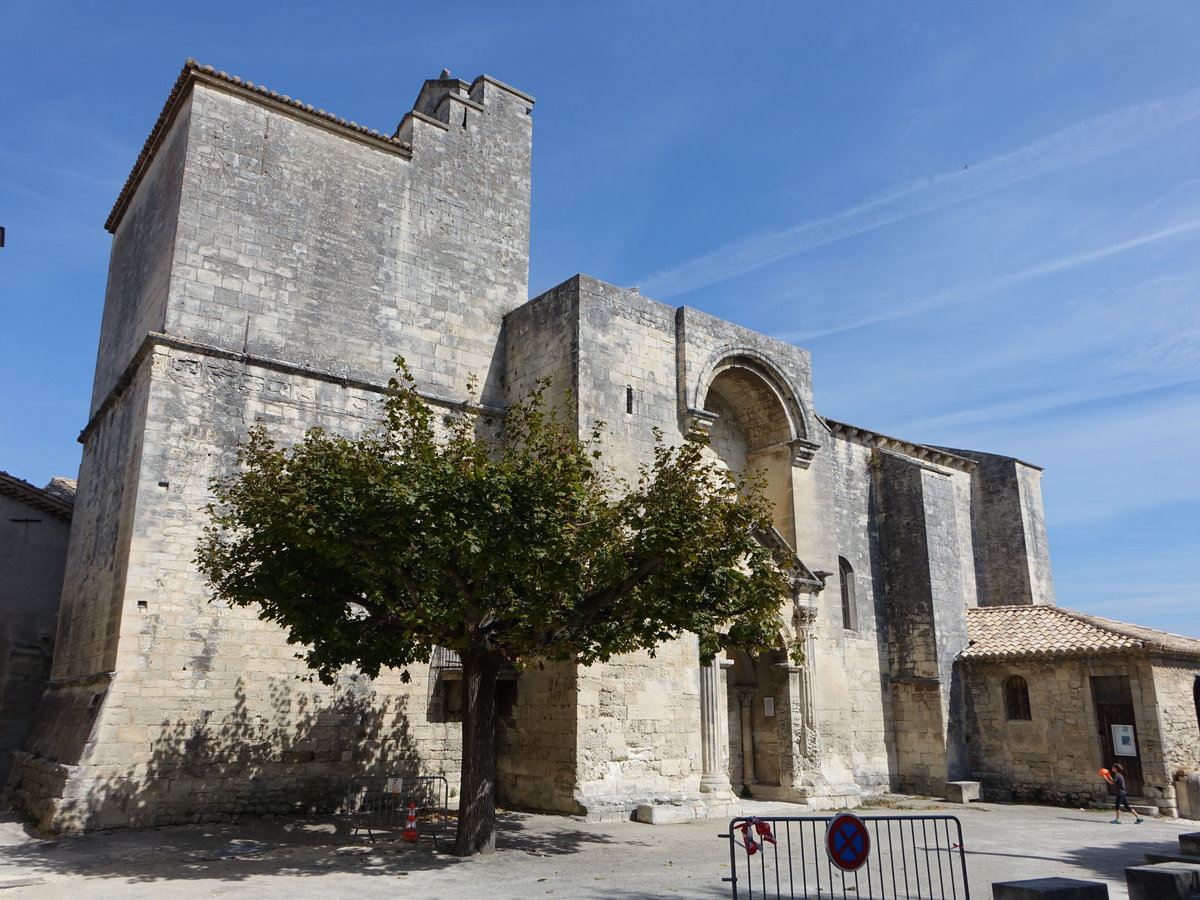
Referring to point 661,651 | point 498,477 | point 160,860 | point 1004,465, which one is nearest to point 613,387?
point 661,651

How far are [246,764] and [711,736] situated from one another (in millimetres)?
6835

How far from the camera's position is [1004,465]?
2402 centimetres

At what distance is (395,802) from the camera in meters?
12.9

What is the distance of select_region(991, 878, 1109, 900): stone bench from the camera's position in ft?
19.2

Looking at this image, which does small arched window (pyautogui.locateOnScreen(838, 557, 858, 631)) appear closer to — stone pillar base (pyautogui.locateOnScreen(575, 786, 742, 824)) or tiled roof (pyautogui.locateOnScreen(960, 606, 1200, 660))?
tiled roof (pyautogui.locateOnScreen(960, 606, 1200, 660))

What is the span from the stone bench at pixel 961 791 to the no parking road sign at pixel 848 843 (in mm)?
12940

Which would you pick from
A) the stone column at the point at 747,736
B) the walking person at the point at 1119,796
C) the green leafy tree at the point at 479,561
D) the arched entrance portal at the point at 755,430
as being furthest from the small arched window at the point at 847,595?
the green leafy tree at the point at 479,561

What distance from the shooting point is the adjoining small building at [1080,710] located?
16016 mm

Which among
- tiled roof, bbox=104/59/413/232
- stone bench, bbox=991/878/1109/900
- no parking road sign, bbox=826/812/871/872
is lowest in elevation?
stone bench, bbox=991/878/1109/900

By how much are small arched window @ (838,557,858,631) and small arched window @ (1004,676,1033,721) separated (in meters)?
3.16

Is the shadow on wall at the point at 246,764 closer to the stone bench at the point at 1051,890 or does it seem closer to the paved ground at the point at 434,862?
the paved ground at the point at 434,862

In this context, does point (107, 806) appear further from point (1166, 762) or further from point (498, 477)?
point (1166, 762)

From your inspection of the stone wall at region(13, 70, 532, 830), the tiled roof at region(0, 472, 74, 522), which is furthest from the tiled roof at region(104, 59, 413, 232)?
the tiled roof at region(0, 472, 74, 522)

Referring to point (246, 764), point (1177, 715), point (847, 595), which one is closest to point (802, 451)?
point (847, 595)
